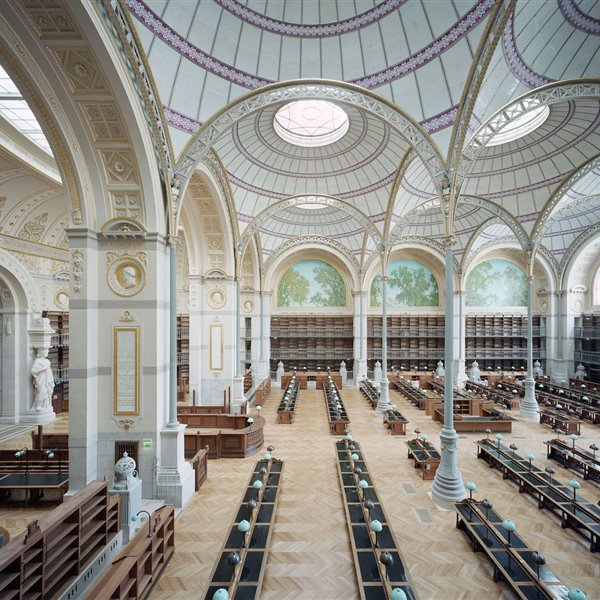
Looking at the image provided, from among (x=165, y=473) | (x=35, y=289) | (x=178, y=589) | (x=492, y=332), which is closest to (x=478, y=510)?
(x=178, y=589)

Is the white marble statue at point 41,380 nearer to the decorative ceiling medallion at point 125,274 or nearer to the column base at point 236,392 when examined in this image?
the column base at point 236,392

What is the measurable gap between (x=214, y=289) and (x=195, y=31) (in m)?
10.4

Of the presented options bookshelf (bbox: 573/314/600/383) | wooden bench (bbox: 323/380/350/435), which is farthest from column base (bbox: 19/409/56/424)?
bookshelf (bbox: 573/314/600/383)

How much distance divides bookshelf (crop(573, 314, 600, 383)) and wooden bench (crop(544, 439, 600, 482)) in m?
15.7

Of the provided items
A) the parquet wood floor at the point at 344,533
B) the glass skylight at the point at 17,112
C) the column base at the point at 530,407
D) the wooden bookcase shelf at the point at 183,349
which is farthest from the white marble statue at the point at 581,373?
the glass skylight at the point at 17,112

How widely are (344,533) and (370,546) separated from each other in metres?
1.19

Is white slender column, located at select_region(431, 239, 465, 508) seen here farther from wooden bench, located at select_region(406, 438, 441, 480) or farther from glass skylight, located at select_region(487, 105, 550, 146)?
glass skylight, located at select_region(487, 105, 550, 146)

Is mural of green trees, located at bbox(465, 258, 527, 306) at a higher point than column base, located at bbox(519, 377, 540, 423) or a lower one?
higher

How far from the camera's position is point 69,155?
8047 mm

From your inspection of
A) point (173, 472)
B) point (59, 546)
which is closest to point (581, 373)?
point (173, 472)

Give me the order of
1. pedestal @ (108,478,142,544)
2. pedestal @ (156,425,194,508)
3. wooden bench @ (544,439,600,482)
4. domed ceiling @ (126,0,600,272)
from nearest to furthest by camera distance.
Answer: pedestal @ (108,478,142,544), domed ceiling @ (126,0,600,272), pedestal @ (156,425,194,508), wooden bench @ (544,439,600,482)

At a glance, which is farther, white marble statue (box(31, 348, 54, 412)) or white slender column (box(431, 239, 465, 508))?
white marble statue (box(31, 348, 54, 412))

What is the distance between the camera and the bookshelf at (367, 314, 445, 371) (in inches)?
1050

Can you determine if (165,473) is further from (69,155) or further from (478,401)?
(478,401)
